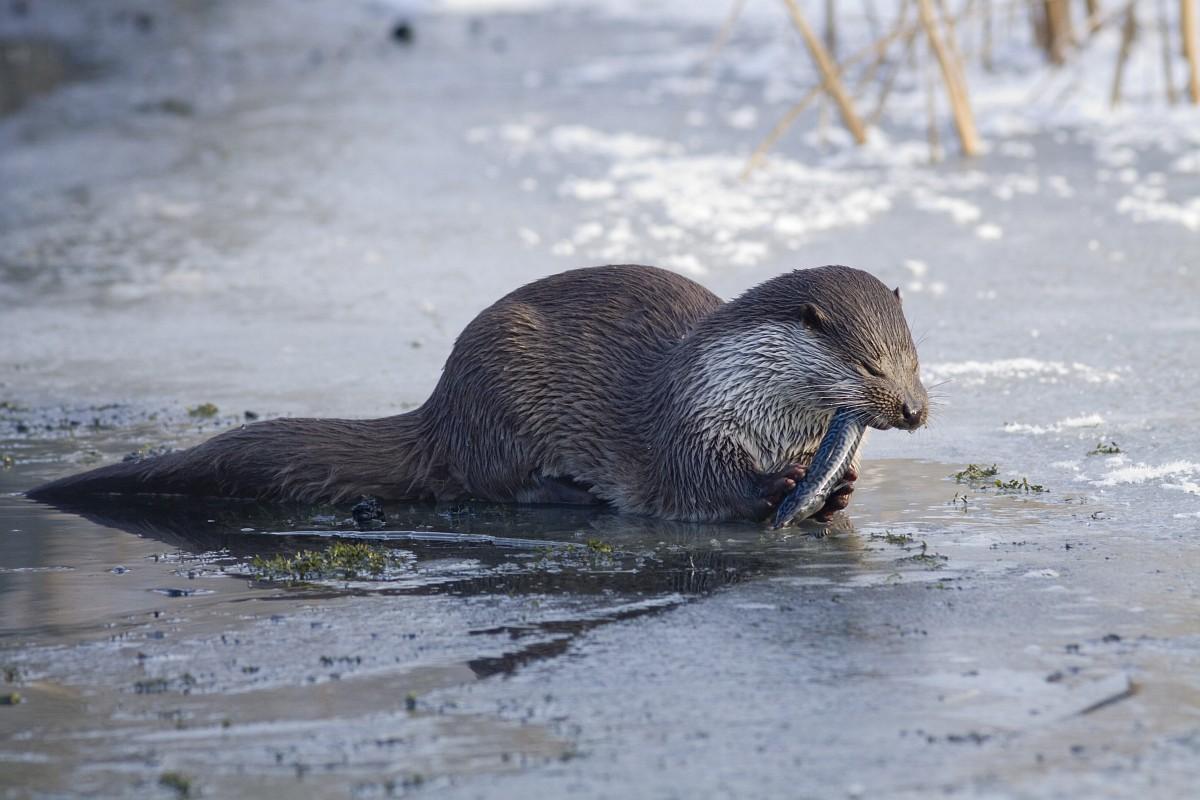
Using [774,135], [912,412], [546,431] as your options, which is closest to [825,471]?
[912,412]

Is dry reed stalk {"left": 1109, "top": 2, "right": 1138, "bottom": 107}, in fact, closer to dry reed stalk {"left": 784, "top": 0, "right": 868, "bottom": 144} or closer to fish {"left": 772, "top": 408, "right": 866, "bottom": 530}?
dry reed stalk {"left": 784, "top": 0, "right": 868, "bottom": 144}

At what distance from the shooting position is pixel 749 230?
7004 mm

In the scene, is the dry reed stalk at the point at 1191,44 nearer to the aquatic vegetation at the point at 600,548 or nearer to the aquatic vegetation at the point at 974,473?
the aquatic vegetation at the point at 974,473

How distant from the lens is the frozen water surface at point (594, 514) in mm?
2441

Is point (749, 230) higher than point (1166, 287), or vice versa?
point (749, 230)

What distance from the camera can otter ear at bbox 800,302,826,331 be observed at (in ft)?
12.5

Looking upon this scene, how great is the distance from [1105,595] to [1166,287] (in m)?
3.05

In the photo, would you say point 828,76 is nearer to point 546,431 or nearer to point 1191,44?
point 1191,44

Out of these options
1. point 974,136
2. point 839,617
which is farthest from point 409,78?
point 839,617

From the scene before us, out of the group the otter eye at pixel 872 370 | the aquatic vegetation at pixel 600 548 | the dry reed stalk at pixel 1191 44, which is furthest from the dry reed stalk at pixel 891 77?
the aquatic vegetation at pixel 600 548

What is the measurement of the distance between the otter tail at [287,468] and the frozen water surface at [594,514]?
11cm

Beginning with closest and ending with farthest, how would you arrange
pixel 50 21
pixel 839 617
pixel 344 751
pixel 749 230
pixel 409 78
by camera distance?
pixel 344 751 < pixel 839 617 < pixel 749 230 < pixel 409 78 < pixel 50 21

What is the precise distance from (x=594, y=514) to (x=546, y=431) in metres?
0.26

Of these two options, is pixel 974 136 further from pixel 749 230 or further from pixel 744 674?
pixel 744 674
